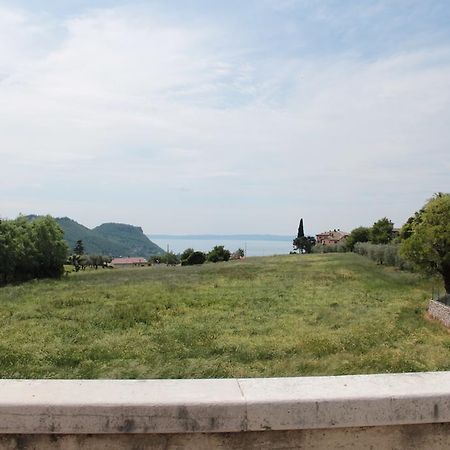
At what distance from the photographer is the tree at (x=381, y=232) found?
8206 centimetres

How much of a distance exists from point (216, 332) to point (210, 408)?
2013 centimetres

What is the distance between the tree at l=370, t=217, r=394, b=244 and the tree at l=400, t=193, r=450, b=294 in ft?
158

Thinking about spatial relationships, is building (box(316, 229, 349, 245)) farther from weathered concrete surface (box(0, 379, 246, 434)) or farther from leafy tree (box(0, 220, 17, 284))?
weathered concrete surface (box(0, 379, 246, 434))

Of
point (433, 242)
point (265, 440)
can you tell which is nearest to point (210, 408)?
point (265, 440)

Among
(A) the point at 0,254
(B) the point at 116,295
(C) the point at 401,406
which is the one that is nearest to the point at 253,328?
(B) the point at 116,295

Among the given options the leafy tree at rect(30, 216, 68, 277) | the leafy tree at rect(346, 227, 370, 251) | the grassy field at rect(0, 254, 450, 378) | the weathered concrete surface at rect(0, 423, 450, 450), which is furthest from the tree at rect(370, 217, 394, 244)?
the weathered concrete surface at rect(0, 423, 450, 450)

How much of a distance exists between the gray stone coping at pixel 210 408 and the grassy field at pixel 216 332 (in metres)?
12.9

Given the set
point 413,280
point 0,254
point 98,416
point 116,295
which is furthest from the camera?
point 0,254

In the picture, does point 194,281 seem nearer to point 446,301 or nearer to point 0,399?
point 446,301

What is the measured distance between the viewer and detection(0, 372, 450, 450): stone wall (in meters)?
2.33

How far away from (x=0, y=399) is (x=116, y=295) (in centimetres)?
3321

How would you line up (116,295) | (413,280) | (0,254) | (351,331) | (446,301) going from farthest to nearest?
(0,254), (413,280), (116,295), (446,301), (351,331)

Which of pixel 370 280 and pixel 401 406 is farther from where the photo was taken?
pixel 370 280

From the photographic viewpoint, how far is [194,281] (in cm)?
4606
